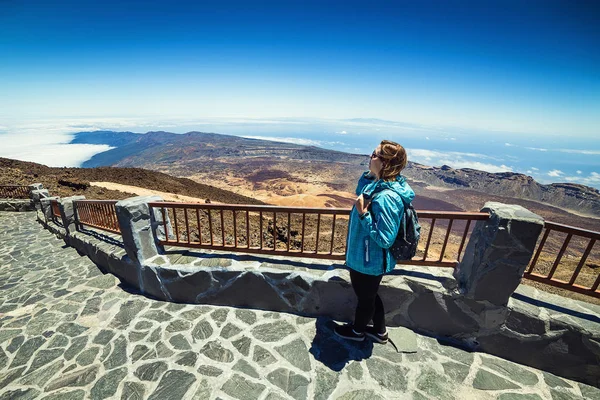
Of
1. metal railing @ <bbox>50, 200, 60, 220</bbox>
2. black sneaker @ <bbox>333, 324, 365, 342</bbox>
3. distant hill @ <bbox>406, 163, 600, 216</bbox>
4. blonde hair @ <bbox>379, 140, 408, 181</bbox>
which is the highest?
blonde hair @ <bbox>379, 140, 408, 181</bbox>

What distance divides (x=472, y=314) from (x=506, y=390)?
0.76 m

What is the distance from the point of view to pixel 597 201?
5619cm

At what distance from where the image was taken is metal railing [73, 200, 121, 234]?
6014mm

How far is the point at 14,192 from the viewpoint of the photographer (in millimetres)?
13625

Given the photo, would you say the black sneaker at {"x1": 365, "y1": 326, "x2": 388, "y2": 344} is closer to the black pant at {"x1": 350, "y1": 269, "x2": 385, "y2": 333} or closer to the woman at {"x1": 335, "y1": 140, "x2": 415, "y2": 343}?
the black pant at {"x1": 350, "y1": 269, "x2": 385, "y2": 333}

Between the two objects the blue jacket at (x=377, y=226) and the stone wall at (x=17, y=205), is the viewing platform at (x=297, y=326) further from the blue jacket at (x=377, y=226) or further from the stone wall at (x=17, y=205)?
the stone wall at (x=17, y=205)

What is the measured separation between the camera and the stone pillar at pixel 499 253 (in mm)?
2783

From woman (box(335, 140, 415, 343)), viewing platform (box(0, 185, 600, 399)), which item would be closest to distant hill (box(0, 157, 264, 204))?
viewing platform (box(0, 185, 600, 399))

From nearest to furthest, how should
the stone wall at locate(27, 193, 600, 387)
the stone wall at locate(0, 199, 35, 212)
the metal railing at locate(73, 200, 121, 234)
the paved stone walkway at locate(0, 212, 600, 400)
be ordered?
1. the paved stone walkway at locate(0, 212, 600, 400)
2. the stone wall at locate(27, 193, 600, 387)
3. the metal railing at locate(73, 200, 121, 234)
4. the stone wall at locate(0, 199, 35, 212)

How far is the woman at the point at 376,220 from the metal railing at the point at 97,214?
5.42 metres

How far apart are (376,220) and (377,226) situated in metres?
0.05

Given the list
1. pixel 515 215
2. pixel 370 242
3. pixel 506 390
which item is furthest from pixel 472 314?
pixel 370 242

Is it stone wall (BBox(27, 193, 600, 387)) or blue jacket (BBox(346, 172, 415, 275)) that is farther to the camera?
stone wall (BBox(27, 193, 600, 387))

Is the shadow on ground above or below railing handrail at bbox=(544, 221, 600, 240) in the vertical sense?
below
